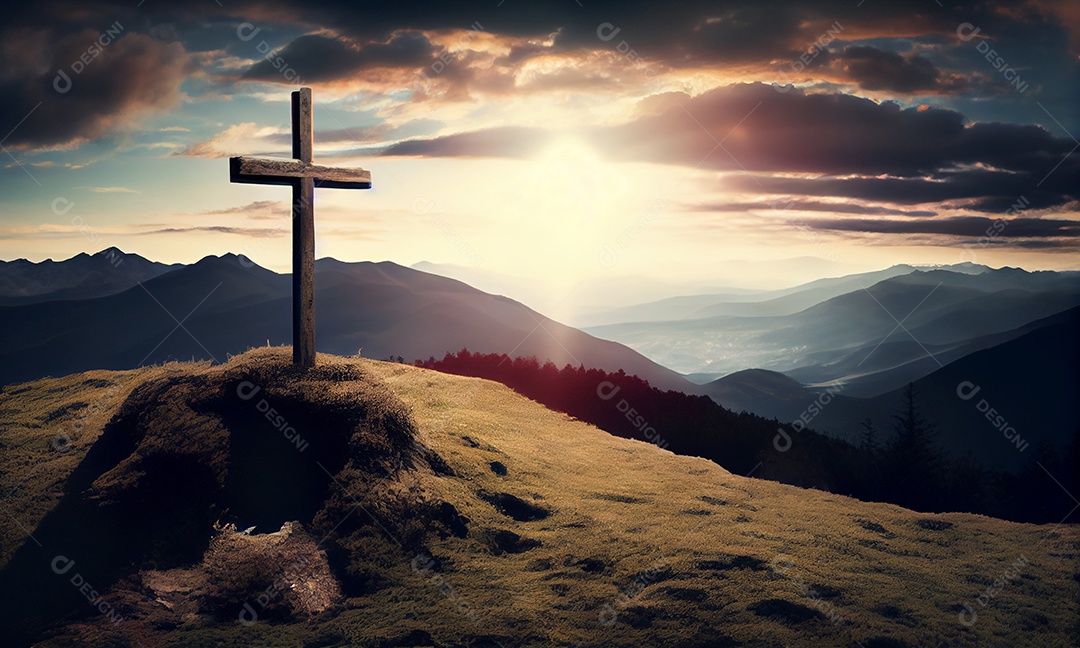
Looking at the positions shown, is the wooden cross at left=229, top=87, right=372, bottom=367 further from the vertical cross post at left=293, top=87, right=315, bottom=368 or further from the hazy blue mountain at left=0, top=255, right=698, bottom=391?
the hazy blue mountain at left=0, top=255, right=698, bottom=391

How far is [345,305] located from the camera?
63906 mm

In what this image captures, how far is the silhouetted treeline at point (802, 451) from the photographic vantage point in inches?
696

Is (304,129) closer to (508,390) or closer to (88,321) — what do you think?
(508,390)

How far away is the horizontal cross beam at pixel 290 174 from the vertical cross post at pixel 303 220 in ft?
0.41

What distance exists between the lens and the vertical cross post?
11539 millimetres

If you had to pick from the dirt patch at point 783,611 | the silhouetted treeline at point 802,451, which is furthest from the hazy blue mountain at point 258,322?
the dirt patch at point 783,611

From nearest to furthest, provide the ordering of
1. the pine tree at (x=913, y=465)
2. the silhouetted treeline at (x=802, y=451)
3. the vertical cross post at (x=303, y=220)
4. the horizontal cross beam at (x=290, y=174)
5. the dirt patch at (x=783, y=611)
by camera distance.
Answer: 1. the dirt patch at (x=783, y=611)
2. the horizontal cross beam at (x=290, y=174)
3. the vertical cross post at (x=303, y=220)
4. the silhouetted treeline at (x=802, y=451)
5. the pine tree at (x=913, y=465)

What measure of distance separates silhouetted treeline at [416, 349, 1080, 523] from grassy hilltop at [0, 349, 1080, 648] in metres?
4.01

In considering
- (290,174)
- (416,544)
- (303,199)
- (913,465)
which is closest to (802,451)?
(913,465)

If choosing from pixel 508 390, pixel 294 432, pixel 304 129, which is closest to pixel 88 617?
pixel 294 432

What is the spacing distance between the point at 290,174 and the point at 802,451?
44.9 ft

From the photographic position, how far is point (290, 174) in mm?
11328

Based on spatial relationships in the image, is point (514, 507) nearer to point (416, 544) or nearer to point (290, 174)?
point (416, 544)

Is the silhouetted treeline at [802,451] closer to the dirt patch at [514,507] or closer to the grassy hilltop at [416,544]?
the grassy hilltop at [416,544]
